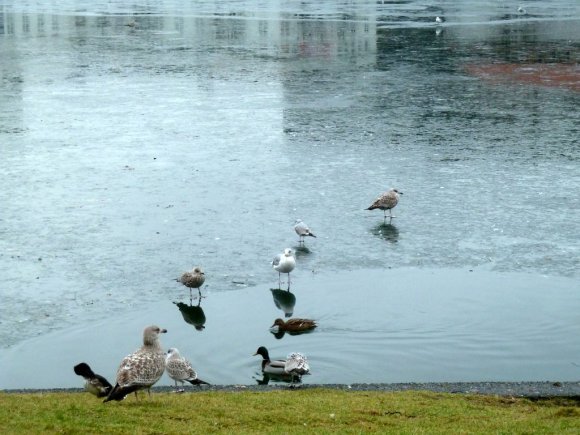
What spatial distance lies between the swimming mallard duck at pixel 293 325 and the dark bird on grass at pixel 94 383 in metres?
4.18

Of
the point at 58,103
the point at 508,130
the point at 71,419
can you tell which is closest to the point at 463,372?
the point at 71,419

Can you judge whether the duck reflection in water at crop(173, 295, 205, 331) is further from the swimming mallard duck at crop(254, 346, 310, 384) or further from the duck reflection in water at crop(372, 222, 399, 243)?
the duck reflection in water at crop(372, 222, 399, 243)

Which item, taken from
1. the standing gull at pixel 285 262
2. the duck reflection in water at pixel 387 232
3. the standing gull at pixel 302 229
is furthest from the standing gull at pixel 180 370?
the duck reflection in water at pixel 387 232

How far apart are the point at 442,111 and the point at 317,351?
18.6 metres

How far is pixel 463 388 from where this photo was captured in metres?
15.0

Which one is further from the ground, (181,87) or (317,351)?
(181,87)

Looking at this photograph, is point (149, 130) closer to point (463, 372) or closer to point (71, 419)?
point (463, 372)

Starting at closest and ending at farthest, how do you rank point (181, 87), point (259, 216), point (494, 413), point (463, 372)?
point (494, 413)
point (463, 372)
point (259, 216)
point (181, 87)

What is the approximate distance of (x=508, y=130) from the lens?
31578 mm

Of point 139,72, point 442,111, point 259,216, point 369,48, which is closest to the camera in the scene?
point 259,216

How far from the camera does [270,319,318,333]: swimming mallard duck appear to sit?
17734mm

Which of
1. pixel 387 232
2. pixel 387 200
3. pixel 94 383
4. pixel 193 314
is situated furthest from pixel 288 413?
pixel 387 200

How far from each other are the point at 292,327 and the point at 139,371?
4.73m

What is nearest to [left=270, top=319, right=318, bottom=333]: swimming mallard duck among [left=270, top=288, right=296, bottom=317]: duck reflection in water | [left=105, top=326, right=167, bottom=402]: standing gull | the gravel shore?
[left=270, top=288, right=296, bottom=317]: duck reflection in water
